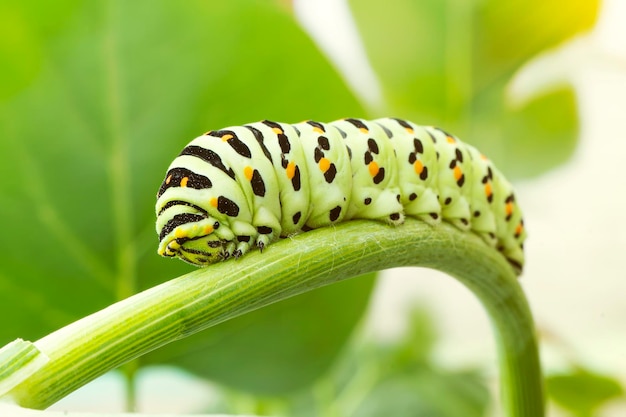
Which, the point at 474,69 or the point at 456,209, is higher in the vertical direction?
the point at 474,69

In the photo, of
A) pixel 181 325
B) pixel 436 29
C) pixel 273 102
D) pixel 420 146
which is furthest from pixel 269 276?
pixel 436 29

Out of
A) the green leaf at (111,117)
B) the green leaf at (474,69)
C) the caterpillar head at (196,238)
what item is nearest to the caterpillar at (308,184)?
the caterpillar head at (196,238)

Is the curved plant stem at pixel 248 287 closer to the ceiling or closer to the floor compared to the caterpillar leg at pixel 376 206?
closer to the floor

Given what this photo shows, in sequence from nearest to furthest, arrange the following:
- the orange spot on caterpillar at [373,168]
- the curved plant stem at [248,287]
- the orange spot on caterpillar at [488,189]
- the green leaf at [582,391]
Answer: the curved plant stem at [248,287]
the orange spot on caterpillar at [373,168]
the orange spot on caterpillar at [488,189]
the green leaf at [582,391]

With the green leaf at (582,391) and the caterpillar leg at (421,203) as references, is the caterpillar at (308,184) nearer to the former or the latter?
the caterpillar leg at (421,203)

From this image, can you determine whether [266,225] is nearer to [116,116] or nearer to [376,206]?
[376,206]

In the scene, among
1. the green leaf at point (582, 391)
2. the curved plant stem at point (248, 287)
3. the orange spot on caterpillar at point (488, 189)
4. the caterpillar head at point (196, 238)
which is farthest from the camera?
the green leaf at point (582, 391)

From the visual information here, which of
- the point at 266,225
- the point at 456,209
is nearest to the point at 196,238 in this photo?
the point at 266,225

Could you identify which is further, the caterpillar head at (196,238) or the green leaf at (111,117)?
the green leaf at (111,117)
